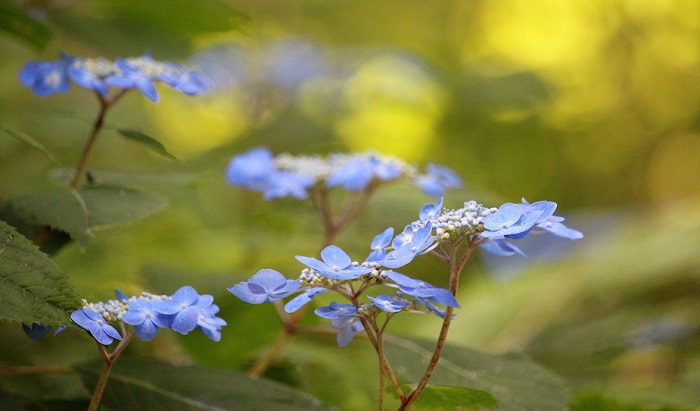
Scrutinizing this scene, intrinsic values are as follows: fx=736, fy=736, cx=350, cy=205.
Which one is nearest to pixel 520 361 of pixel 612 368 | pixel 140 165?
pixel 612 368

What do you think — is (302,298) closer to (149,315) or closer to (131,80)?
(149,315)

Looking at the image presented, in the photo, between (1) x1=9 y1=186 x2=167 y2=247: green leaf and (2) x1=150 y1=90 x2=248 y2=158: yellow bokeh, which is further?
(2) x1=150 y1=90 x2=248 y2=158: yellow bokeh

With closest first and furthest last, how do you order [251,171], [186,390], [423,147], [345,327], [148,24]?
1. [345,327]
2. [186,390]
3. [251,171]
4. [148,24]
5. [423,147]

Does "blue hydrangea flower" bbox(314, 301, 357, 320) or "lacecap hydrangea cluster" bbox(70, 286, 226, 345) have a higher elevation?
"blue hydrangea flower" bbox(314, 301, 357, 320)

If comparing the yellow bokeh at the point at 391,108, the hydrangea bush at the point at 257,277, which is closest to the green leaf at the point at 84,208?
the hydrangea bush at the point at 257,277

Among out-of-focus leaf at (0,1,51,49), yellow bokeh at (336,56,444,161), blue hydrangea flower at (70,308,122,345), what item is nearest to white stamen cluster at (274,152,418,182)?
out-of-focus leaf at (0,1,51,49)

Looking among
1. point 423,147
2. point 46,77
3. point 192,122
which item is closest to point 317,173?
point 46,77

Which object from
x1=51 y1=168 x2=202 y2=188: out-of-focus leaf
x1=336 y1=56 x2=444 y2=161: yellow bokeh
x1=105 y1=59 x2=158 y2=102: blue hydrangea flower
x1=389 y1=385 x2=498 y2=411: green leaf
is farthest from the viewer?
x1=336 y1=56 x2=444 y2=161: yellow bokeh

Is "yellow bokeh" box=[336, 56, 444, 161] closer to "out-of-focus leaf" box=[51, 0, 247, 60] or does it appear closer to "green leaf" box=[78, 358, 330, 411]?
"out-of-focus leaf" box=[51, 0, 247, 60]
